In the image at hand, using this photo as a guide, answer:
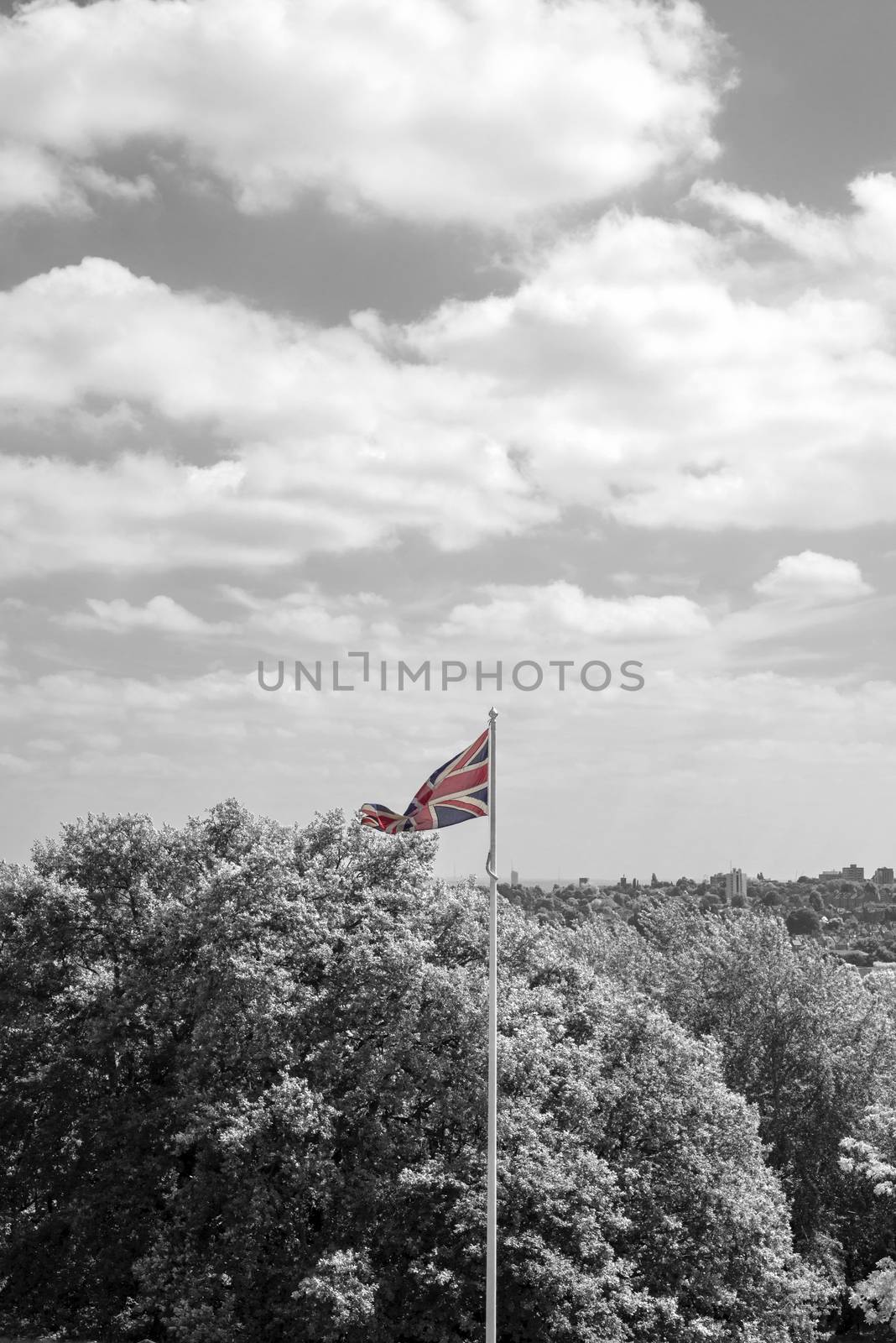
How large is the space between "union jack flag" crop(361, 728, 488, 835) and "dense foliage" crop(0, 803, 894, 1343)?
21.5 feet

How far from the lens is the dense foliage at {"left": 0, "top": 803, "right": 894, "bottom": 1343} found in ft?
86.6

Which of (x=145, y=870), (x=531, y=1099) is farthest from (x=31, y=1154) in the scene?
(x=531, y=1099)

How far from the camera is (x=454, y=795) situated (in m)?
23.0

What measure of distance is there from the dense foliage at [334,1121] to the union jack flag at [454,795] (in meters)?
6.57

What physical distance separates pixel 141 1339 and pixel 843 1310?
86.2ft

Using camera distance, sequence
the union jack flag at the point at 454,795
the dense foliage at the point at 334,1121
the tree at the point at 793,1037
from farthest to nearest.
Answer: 1. the tree at the point at 793,1037
2. the dense foliage at the point at 334,1121
3. the union jack flag at the point at 454,795

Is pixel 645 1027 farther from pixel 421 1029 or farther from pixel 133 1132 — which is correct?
pixel 133 1132

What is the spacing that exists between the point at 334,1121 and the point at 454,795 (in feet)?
31.8

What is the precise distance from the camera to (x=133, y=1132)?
1164 inches

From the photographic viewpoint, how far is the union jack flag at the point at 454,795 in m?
22.8

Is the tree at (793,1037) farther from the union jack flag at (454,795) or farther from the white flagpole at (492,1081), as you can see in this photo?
the union jack flag at (454,795)

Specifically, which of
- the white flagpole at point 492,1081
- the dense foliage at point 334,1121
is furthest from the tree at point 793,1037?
the white flagpole at point 492,1081

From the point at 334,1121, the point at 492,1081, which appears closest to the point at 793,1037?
the point at 334,1121

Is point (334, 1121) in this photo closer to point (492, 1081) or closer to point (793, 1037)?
point (492, 1081)
